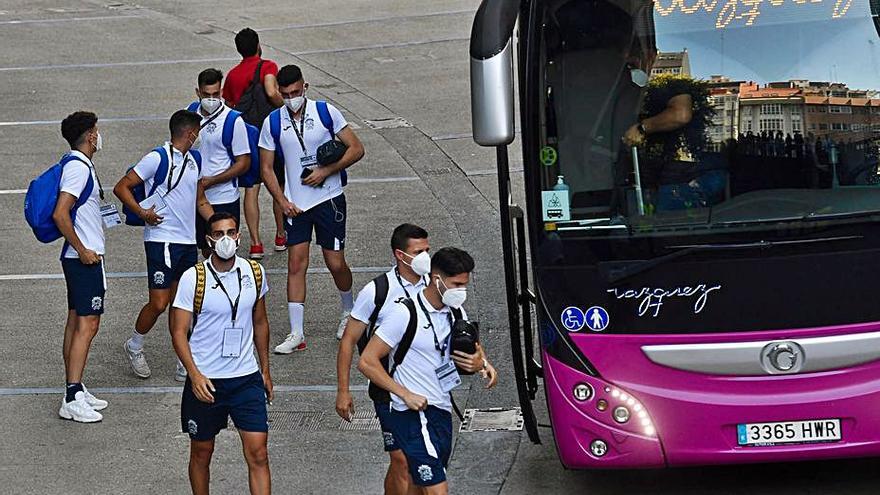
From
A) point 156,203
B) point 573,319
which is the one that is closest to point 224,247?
point 573,319

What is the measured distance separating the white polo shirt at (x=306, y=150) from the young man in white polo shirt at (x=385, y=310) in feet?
10.2

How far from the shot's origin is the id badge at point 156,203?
10.1 metres

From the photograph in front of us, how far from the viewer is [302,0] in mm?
24469

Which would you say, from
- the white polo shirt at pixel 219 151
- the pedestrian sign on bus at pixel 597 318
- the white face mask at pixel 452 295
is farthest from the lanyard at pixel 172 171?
the pedestrian sign on bus at pixel 597 318

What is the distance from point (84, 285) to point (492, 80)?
346 cm

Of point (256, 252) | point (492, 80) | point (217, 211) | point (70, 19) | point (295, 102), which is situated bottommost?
point (256, 252)

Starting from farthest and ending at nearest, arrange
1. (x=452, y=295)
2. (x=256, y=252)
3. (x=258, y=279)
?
(x=256, y=252) → (x=258, y=279) → (x=452, y=295)

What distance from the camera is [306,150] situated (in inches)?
415

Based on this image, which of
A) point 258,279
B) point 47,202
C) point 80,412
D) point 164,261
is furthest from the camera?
point 164,261

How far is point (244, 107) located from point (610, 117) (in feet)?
16.6

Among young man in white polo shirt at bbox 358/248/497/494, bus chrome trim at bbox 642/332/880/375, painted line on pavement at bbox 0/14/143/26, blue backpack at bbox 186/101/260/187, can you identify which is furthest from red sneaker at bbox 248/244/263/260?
painted line on pavement at bbox 0/14/143/26

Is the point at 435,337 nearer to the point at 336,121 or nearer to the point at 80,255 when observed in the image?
the point at 80,255

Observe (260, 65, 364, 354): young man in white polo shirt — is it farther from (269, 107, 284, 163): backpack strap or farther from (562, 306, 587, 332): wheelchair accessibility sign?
(562, 306, 587, 332): wheelchair accessibility sign

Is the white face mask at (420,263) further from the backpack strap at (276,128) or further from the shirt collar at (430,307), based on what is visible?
the backpack strap at (276,128)
